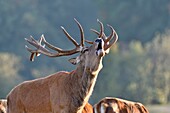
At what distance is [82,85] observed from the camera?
13133mm

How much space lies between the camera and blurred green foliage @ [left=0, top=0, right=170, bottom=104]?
188 feet

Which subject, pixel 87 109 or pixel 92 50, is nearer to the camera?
pixel 92 50

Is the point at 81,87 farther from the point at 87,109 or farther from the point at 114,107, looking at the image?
the point at 114,107

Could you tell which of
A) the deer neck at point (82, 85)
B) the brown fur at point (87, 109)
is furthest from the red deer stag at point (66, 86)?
the brown fur at point (87, 109)

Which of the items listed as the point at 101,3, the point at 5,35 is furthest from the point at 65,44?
the point at 101,3

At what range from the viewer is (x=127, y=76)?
61.6 m

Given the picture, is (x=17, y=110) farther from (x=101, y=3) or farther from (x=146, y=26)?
(x=101, y=3)

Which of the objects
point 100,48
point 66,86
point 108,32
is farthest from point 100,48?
point 108,32

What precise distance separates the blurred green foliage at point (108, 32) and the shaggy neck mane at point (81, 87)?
36707 millimetres

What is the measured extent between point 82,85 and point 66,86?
339mm

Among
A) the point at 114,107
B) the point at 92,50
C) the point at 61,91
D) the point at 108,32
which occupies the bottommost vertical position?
the point at 114,107

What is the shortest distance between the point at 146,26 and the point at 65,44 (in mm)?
7677

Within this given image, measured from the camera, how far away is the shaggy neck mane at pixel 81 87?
512 inches

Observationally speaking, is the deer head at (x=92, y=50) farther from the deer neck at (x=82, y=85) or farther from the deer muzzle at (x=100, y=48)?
the deer neck at (x=82, y=85)
